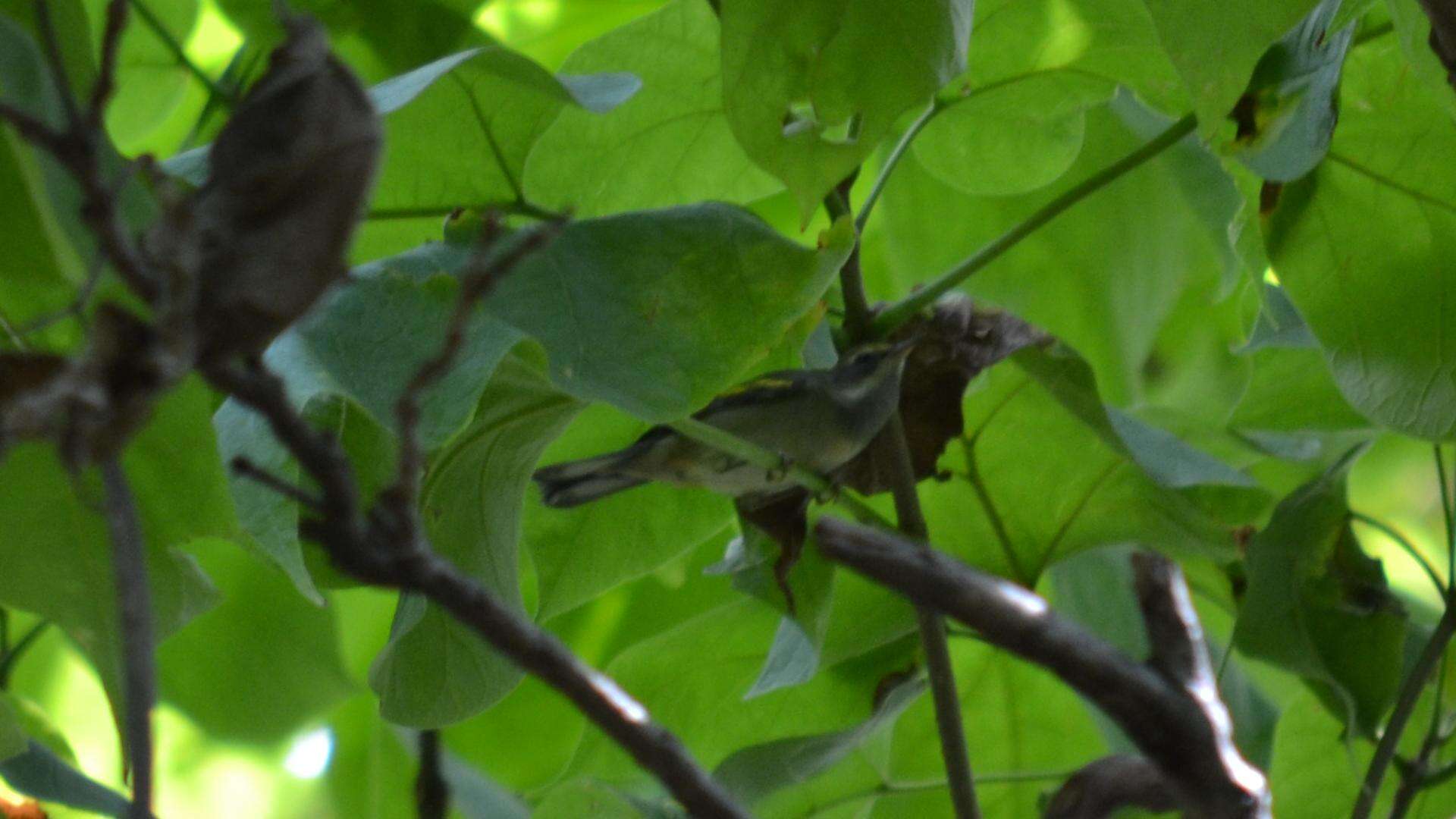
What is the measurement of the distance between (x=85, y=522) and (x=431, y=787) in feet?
0.79

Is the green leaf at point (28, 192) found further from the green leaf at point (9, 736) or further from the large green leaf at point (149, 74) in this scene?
the large green leaf at point (149, 74)

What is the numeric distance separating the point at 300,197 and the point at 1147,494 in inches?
25.4

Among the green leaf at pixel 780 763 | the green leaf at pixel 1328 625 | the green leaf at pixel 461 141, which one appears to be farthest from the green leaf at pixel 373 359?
the green leaf at pixel 1328 625

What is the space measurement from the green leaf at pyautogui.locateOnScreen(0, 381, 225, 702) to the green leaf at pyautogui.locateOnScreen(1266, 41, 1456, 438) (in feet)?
1.78

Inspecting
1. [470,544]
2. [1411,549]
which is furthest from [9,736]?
[1411,549]

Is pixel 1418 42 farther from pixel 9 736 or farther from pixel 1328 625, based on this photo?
pixel 9 736

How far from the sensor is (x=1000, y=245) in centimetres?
68

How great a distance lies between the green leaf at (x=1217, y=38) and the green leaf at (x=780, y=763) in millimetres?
357

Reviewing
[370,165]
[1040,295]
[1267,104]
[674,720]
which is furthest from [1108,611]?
[370,165]

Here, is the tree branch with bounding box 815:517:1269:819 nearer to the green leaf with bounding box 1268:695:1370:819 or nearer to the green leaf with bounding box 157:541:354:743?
the green leaf with bounding box 1268:695:1370:819

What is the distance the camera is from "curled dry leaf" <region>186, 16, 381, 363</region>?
9.4 inches

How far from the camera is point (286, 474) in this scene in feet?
1.91

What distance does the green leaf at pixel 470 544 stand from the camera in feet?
2.10

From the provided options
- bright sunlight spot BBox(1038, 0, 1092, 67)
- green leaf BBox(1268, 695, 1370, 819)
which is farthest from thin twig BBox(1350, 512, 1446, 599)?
bright sunlight spot BBox(1038, 0, 1092, 67)
